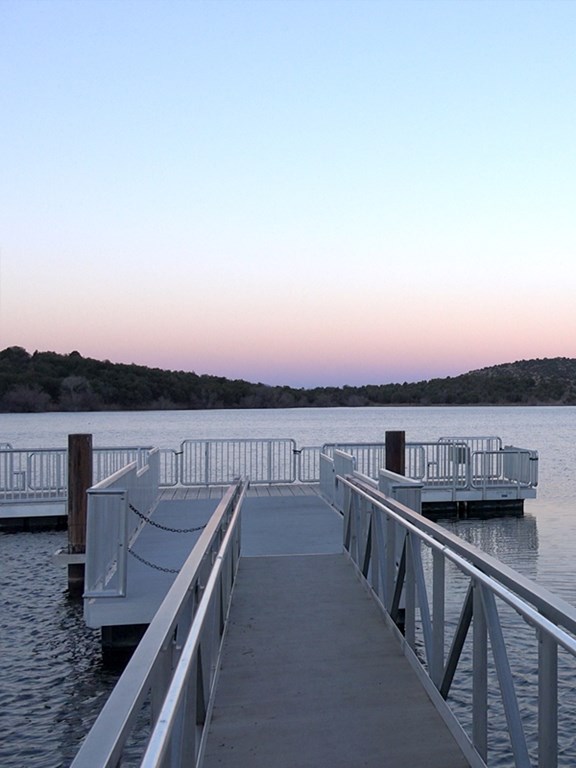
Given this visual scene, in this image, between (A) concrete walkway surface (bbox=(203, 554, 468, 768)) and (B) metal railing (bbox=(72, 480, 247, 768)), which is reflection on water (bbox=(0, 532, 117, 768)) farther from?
(B) metal railing (bbox=(72, 480, 247, 768))

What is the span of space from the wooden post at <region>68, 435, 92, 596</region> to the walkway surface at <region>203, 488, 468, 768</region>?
5078mm

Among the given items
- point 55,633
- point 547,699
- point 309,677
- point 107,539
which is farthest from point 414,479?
point 547,699

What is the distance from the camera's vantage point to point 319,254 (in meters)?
32.3

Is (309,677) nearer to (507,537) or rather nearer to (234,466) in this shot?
(507,537)

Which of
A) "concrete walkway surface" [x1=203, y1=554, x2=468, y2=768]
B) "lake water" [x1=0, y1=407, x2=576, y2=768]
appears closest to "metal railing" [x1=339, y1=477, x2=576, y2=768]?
"concrete walkway surface" [x1=203, y1=554, x2=468, y2=768]

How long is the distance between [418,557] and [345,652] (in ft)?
2.89

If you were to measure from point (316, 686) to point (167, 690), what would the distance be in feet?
7.89

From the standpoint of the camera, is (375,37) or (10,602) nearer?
(10,602)

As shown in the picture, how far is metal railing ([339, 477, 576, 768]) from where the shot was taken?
3.09 m

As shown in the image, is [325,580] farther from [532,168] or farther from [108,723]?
[532,168]

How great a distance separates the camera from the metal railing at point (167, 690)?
2006mm

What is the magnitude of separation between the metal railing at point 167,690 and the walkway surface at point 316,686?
0.76 feet

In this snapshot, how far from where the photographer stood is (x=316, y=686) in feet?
16.5

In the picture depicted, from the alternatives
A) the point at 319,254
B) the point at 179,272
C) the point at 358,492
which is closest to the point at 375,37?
the point at 358,492
